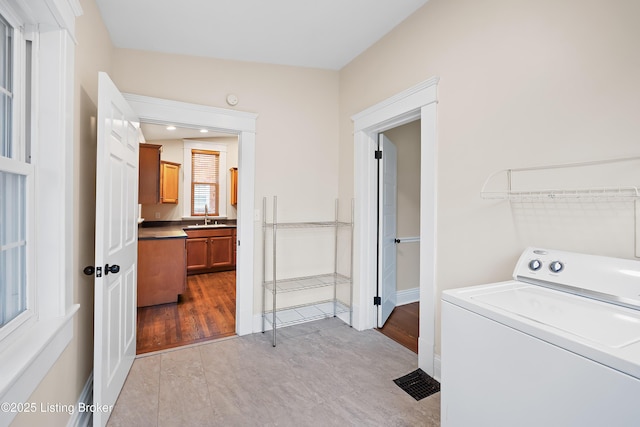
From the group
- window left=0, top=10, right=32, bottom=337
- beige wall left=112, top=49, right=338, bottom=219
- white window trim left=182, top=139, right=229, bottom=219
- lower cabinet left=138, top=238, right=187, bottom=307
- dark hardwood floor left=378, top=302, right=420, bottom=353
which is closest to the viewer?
window left=0, top=10, right=32, bottom=337

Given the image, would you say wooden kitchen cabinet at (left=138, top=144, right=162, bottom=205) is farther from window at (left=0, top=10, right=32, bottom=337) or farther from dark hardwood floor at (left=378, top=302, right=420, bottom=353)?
dark hardwood floor at (left=378, top=302, right=420, bottom=353)

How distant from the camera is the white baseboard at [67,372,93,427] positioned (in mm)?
1568

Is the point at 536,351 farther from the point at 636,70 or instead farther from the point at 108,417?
the point at 108,417

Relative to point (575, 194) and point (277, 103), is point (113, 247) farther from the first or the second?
point (575, 194)

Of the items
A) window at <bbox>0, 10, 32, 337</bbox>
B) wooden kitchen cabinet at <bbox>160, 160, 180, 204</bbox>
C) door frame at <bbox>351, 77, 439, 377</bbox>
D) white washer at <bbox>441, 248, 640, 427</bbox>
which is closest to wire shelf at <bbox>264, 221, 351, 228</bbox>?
door frame at <bbox>351, 77, 439, 377</bbox>

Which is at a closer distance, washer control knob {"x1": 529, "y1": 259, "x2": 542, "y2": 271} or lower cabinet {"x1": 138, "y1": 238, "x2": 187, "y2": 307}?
washer control knob {"x1": 529, "y1": 259, "x2": 542, "y2": 271}

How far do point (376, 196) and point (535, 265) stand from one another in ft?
5.61

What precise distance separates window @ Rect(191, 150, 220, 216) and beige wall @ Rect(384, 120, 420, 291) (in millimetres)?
3967

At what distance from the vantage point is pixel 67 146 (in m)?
1.41

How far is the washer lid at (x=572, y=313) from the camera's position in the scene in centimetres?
88

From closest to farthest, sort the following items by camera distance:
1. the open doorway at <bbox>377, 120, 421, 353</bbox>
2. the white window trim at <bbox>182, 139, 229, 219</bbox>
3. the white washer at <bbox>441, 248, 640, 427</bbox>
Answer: the white washer at <bbox>441, 248, 640, 427</bbox>, the open doorway at <bbox>377, 120, 421, 353</bbox>, the white window trim at <bbox>182, 139, 229, 219</bbox>

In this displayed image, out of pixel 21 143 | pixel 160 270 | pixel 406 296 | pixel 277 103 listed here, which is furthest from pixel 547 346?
pixel 160 270

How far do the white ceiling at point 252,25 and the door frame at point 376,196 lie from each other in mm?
629

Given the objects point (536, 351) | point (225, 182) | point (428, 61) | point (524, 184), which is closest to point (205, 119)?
point (428, 61)
